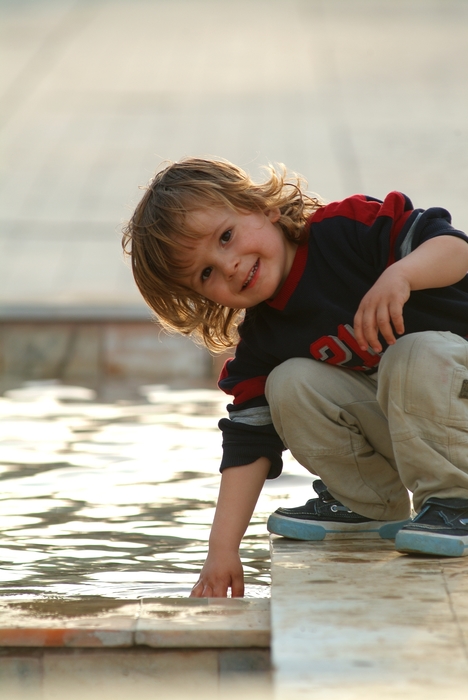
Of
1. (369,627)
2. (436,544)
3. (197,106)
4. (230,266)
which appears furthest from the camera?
(197,106)

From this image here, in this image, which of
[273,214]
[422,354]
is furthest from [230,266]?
[422,354]

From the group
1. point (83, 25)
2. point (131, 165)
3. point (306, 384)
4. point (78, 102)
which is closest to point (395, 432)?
point (306, 384)

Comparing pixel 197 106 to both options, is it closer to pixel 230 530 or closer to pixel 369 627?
pixel 230 530

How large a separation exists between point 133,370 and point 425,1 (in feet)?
29.7

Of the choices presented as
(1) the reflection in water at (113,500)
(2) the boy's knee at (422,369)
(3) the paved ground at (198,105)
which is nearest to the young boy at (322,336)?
(2) the boy's knee at (422,369)

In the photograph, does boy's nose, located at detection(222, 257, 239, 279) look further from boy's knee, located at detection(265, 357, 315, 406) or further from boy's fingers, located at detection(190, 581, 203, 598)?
boy's fingers, located at detection(190, 581, 203, 598)

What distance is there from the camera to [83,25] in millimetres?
10664

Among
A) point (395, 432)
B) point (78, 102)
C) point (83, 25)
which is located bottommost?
point (395, 432)

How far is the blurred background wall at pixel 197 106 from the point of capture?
684cm

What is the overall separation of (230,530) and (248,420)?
147 millimetres

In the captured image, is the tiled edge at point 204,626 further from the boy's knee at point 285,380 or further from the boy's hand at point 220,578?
the boy's knee at point 285,380

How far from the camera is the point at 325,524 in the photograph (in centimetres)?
118

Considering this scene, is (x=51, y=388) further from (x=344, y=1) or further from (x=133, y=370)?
(x=344, y=1)

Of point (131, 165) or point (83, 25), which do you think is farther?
point (83, 25)
